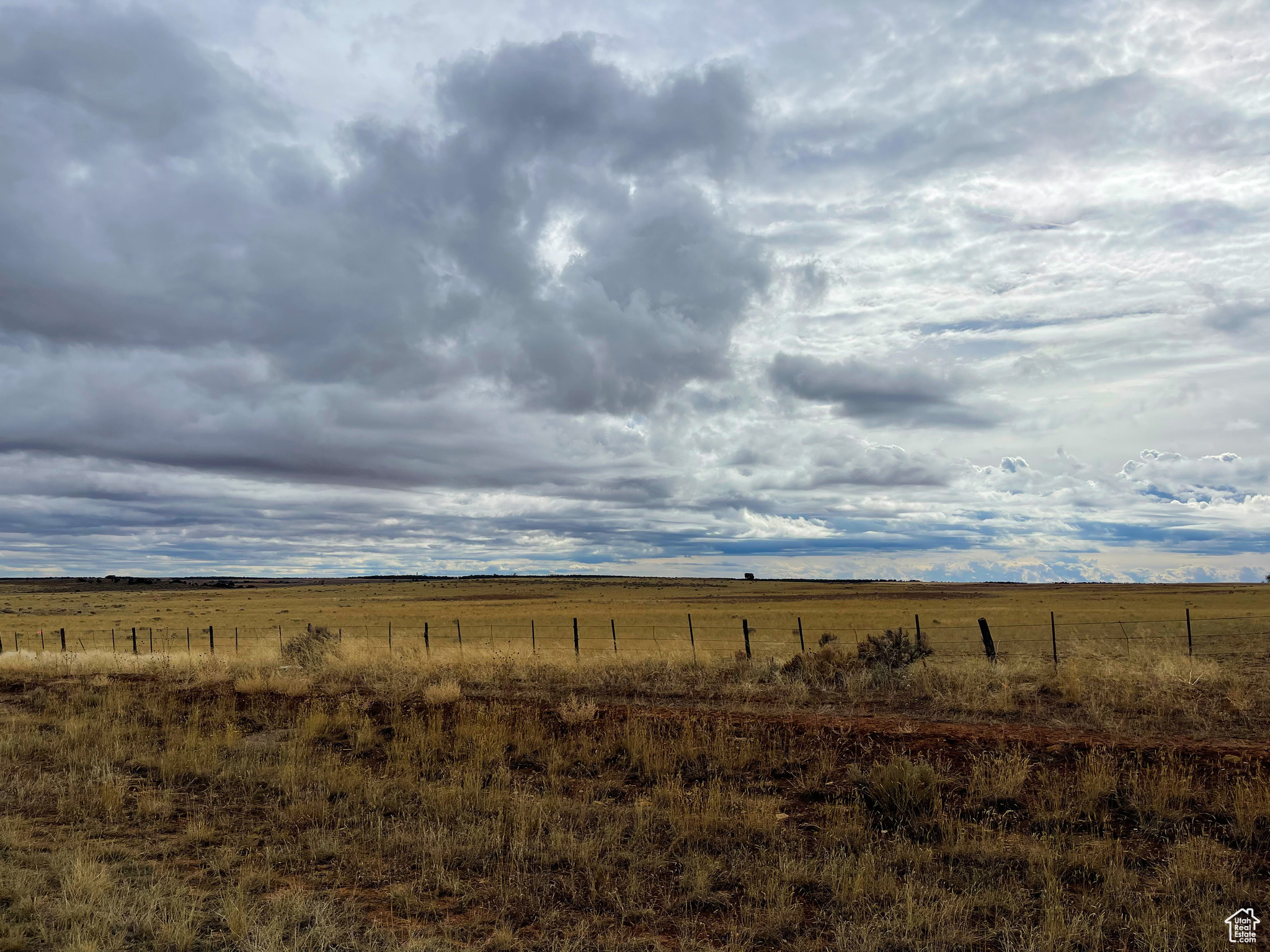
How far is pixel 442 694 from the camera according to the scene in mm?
17141

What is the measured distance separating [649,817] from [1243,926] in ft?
18.2

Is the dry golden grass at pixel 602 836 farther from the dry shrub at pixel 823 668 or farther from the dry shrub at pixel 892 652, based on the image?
the dry shrub at pixel 823 668

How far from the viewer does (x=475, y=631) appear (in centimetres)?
5197

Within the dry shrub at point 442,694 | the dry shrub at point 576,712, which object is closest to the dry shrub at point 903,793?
the dry shrub at point 576,712

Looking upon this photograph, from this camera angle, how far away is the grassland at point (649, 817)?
645 cm

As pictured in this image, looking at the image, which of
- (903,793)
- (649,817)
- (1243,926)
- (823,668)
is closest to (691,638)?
(823,668)

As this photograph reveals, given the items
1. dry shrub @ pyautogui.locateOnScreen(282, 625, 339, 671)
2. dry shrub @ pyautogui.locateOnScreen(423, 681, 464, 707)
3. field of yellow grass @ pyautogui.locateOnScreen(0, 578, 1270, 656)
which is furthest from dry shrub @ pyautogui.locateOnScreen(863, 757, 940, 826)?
dry shrub @ pyautogui.locateOnScreen(282, 625, 339, 671)

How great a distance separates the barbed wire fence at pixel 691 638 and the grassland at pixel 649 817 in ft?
26.5

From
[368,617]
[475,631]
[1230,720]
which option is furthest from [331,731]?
[368,617]

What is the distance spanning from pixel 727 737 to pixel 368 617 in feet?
202

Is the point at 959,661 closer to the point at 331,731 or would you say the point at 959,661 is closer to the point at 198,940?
the point at 331,731

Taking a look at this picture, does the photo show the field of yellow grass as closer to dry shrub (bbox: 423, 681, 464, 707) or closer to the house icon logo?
dry shrub (bbox: 423, 681, 464, 707)

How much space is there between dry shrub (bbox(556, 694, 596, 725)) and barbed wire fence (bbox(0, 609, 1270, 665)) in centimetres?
859

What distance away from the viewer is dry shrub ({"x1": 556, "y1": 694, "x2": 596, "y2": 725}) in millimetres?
14164
